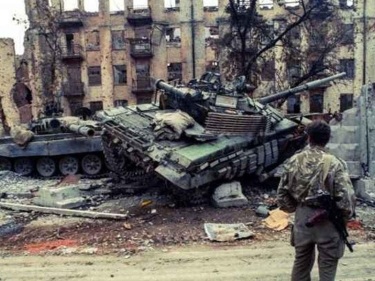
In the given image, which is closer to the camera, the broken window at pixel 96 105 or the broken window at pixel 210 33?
the broken window at pixel 210 33

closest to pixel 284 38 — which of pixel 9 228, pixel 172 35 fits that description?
pixel 172 35

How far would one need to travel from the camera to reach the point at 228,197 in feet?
33.0

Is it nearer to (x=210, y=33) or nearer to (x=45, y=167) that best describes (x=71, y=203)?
(x=45, y=167)

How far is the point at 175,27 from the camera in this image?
106 feet

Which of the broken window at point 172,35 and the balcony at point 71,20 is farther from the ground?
the balcony at point 71,20

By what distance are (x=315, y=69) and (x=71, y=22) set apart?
1778cm

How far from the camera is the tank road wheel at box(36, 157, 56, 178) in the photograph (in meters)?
15.3

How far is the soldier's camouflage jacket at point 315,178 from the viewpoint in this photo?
14.2ft

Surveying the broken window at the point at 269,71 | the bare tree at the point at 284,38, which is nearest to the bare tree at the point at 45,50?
the bare tree at the point at 284,38

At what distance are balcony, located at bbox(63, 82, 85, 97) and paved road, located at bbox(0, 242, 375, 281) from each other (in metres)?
26.0

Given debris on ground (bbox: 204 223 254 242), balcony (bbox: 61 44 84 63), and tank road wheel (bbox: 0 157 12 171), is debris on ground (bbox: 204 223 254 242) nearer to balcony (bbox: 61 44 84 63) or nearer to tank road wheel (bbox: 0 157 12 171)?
tank road wheel (bbox: 0 157 12 171)

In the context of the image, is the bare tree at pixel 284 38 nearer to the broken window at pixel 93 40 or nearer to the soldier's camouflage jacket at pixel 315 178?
the broken window at pixel 93 40

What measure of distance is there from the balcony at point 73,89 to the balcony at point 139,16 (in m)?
5.45

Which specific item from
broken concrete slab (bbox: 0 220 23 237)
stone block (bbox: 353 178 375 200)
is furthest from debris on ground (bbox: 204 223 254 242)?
broken concrete slab (bbox: 0 220 23 237)
